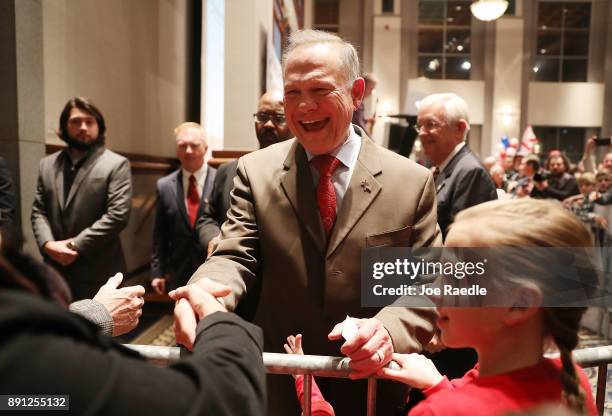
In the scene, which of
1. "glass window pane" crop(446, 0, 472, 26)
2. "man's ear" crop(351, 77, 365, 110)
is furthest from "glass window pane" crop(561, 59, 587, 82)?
"man's ear" crop(351, 77, 365, 110)

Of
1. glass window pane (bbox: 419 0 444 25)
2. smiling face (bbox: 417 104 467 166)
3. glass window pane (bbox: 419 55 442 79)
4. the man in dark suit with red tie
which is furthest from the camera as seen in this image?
glass window pane (bbox: 419 55 442 79)

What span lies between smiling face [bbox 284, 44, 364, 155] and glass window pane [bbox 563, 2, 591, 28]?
12.1 m

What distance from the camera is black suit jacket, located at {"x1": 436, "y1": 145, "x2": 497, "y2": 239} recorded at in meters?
2.42

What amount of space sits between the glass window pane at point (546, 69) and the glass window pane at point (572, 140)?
1.48 metres

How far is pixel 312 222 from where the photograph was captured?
141 cm

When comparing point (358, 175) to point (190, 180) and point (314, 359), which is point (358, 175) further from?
point (190, 180)

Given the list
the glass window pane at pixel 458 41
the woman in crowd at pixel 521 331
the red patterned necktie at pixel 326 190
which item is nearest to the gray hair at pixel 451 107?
the red patterned necktie at pixel 326 190

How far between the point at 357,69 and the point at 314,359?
86 centimetres

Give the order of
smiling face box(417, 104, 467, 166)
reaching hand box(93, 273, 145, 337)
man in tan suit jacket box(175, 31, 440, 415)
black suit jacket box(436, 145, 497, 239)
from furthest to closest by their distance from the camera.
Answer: smiling face box(417, 104, 467, 166) < black suit jacket box(436, 145, 497, 239) < man in tan suit jacket box(175, 31, 440, 415) < reaching hand box(93, 273, 145, 337)

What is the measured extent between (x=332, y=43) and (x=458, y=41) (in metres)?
14.5

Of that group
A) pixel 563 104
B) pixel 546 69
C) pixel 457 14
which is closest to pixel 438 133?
pixel 457 14

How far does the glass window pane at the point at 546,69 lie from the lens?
14.5m

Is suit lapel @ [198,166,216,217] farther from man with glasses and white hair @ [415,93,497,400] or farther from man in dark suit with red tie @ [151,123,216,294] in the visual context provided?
man with glasses and white hair @ [415,93,497,400]

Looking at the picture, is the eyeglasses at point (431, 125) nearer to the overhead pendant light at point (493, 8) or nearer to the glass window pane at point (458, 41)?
the overhead pendant light at point (493, 8)
